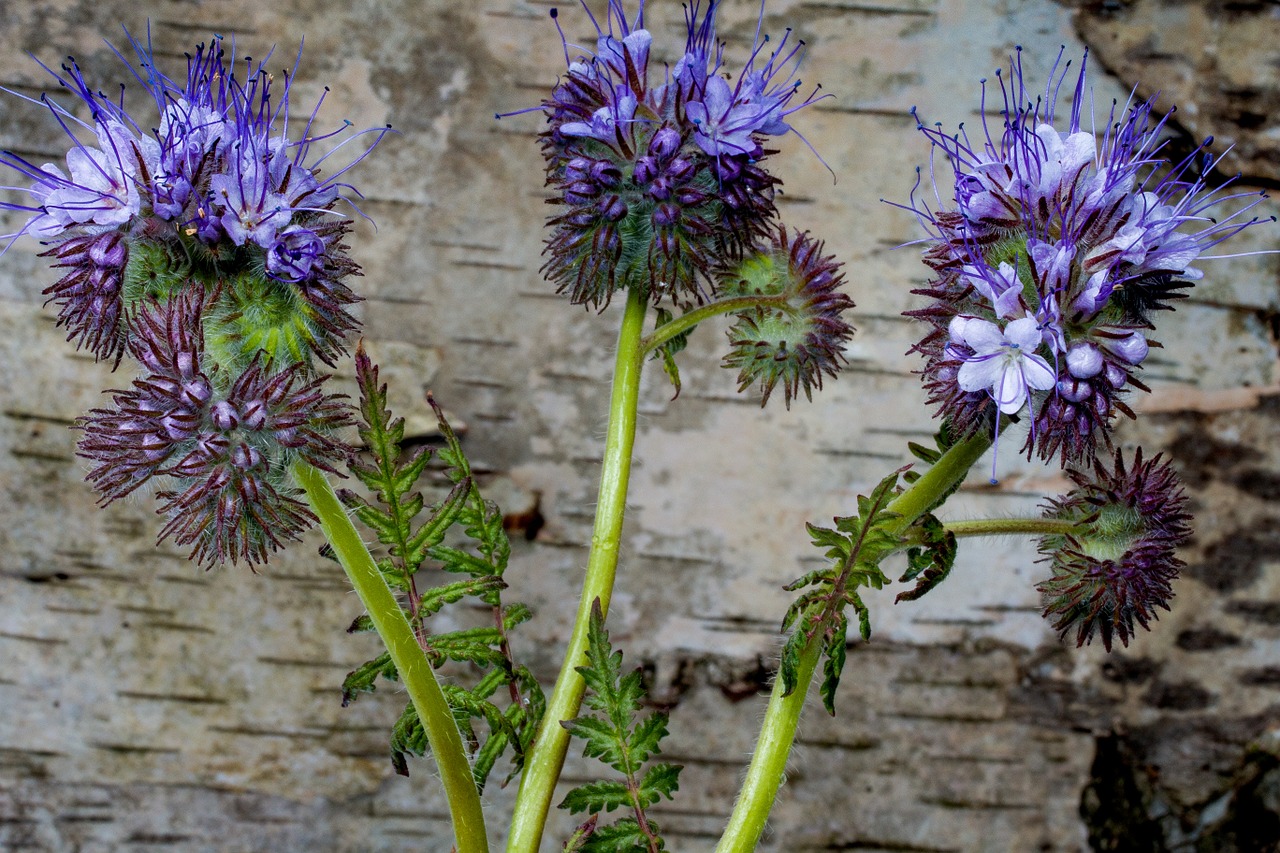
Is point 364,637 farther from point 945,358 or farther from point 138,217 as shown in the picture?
point 945,358

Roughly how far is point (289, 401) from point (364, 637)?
4.70ft

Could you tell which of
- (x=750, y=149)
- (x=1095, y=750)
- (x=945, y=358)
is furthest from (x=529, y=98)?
(x=1095, y=750)

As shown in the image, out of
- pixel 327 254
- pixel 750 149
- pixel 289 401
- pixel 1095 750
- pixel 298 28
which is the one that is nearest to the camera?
pixel 289 401

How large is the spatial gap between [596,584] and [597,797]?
0.29 metres

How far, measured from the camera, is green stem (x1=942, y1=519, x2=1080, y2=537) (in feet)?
4.89

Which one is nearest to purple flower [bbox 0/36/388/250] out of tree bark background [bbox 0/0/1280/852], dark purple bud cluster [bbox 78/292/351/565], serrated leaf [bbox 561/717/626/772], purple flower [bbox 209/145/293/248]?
purple flower [bbox 209/145/293/248]

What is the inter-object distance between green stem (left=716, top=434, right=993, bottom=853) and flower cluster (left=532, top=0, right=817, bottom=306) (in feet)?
1.40

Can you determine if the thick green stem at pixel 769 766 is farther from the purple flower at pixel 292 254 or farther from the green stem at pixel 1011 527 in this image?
the purple flower at pixel 292 254

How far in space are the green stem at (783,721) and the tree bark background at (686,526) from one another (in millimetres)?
1182

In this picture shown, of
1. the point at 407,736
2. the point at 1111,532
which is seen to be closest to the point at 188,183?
the point at 407,736

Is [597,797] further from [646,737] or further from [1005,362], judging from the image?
[1005,362]

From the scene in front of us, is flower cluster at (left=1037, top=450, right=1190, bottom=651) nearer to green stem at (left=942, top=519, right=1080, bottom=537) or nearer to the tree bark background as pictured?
green stem at (left=942, top=519, right=1080, bottom=537)

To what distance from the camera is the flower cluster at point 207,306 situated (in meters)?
1.27

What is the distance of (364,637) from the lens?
262 cm
